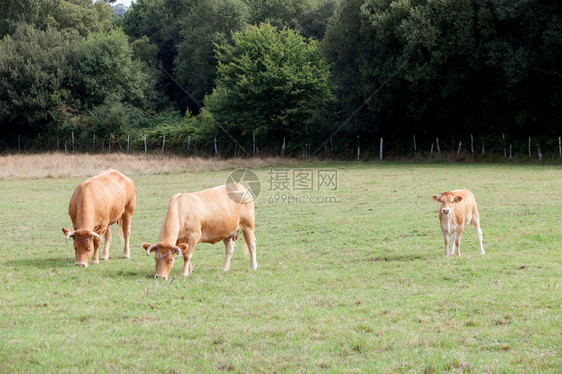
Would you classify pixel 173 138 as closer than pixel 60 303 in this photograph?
No

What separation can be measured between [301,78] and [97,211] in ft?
130

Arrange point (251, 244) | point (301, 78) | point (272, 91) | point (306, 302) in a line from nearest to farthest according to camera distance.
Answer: point (306, 302)
point (251, 244)
point (301, 78)
point (272, 91)

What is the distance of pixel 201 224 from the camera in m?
11.6

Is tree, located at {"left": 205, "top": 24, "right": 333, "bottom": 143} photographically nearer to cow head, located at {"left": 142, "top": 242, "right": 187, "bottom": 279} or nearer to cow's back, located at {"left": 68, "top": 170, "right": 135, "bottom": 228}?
cow's back, located at {"left": 68, "top": 170, "right": 135, "bottom": 228}

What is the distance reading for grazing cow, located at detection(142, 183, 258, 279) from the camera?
10.6 metres

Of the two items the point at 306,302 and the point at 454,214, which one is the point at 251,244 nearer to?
the point at 306,302

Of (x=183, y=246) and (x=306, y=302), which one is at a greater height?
(x=183, y=246)

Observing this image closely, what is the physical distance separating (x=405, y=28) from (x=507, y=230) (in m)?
28.1

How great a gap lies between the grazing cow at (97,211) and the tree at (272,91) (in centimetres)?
3552

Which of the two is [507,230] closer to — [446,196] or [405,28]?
[446,196]

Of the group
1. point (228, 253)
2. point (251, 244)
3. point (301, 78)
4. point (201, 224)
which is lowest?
point (228, 253)

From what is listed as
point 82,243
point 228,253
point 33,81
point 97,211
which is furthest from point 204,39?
point 228,253

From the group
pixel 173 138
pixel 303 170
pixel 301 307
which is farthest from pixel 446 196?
pixel 173 138

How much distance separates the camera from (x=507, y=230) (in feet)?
51.3
